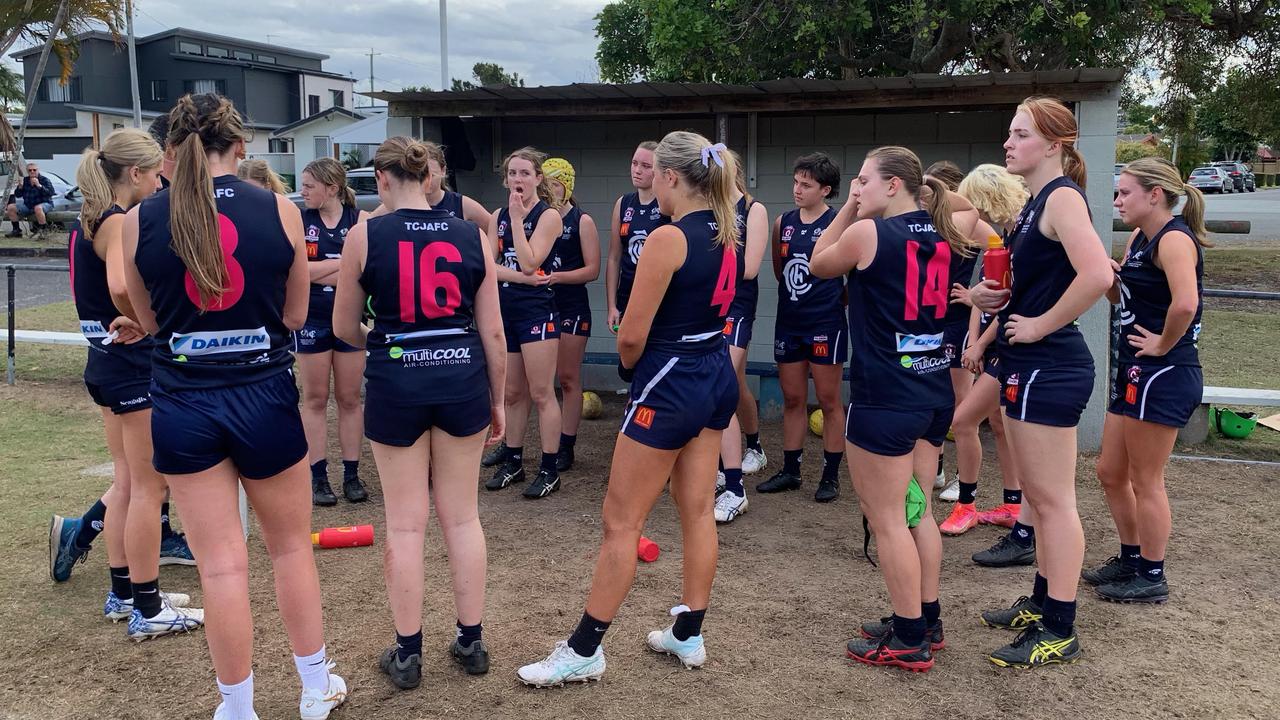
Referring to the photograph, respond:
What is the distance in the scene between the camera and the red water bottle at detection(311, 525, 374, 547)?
4785 mm

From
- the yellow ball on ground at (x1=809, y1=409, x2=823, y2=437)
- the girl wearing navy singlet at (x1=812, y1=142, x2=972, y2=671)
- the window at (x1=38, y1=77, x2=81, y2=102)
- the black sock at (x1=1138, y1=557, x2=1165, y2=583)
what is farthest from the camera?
the window at (x1=38, y1=77, x2=81, y2=102)

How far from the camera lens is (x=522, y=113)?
24.3 feet

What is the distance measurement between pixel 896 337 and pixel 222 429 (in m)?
2.21

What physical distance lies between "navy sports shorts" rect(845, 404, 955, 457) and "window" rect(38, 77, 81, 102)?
51.5m

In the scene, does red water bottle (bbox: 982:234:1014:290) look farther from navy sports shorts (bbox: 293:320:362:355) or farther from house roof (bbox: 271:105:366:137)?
house roof (bbox: 271:105:366:137)

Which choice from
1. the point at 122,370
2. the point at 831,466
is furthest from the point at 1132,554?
the point at 122,370

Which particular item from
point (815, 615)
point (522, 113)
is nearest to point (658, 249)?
point (815, 615)

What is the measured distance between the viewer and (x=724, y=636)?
12.7ft

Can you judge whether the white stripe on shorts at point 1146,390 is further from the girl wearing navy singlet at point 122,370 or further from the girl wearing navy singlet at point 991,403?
the girl wearing navy singlet at point 122,370

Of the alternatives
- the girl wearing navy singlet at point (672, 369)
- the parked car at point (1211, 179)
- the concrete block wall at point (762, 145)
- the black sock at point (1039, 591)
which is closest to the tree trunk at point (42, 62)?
the concrete block wall at point (762, 145)

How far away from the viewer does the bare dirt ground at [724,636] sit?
Answer: 3.35 metres

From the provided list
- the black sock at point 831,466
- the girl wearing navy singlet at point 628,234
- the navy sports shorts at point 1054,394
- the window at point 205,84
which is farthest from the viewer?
the window at point 205,84

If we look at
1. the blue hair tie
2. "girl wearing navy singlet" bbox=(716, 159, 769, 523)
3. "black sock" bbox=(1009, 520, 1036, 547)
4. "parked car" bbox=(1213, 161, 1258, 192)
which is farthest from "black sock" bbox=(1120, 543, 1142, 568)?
"parked car" bbox=(1213, 161, 1258, 192)

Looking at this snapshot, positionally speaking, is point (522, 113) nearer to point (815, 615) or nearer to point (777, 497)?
point (777, 497)
